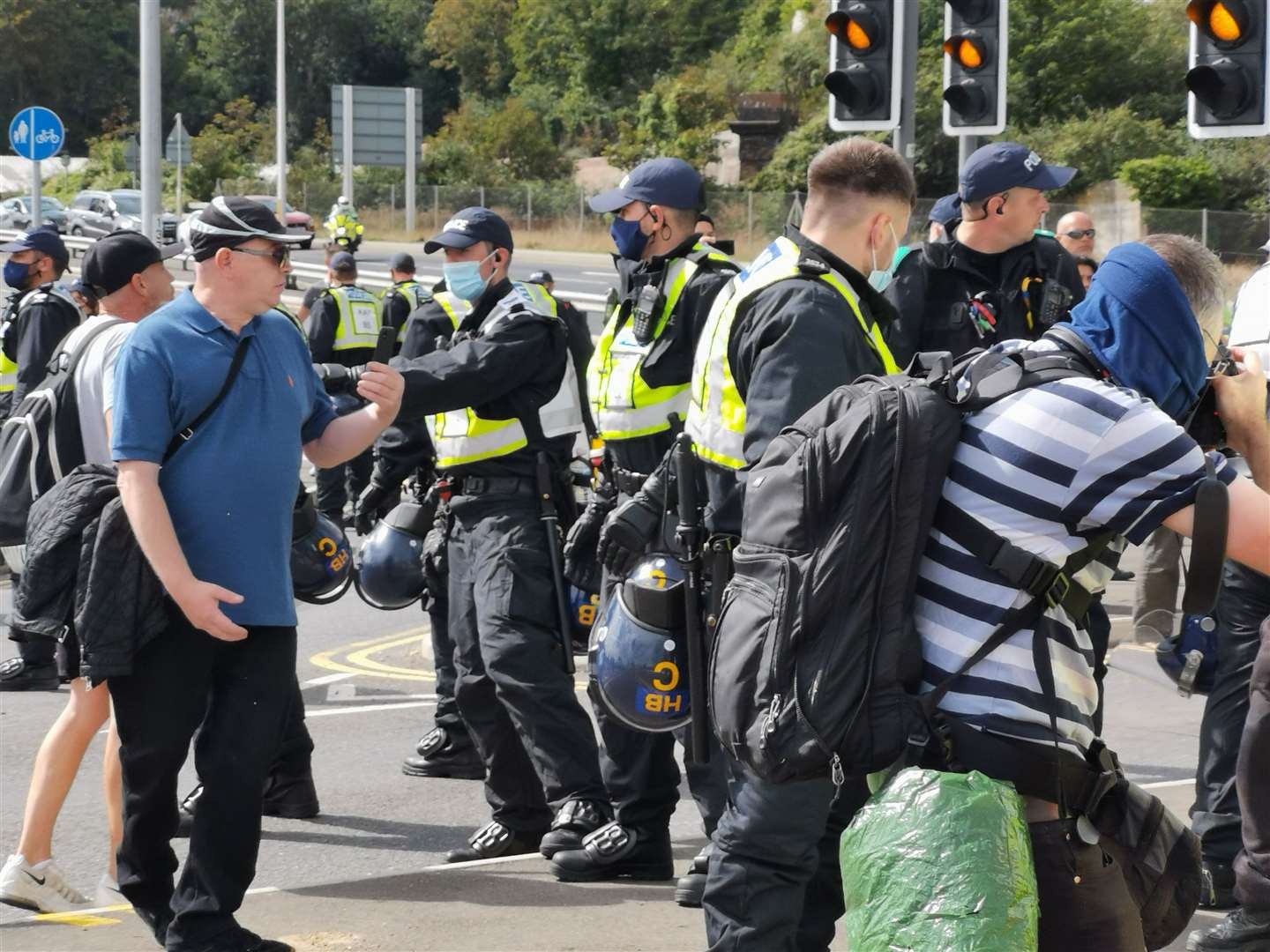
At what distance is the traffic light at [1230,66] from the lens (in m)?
8.65

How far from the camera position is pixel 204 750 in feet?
15.7

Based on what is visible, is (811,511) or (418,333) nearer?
(811,511)

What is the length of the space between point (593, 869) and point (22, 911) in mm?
1730

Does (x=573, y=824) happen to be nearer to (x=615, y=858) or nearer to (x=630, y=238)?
(x=615, y=858)

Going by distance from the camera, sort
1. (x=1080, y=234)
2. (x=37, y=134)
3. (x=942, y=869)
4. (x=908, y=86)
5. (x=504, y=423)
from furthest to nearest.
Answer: (x=37, y=134)
(x=1080, y=234)
(x=908, y=86)
(x=504, y=423)
(x=942, y=869)

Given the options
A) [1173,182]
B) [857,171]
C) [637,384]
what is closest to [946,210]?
[637,384]

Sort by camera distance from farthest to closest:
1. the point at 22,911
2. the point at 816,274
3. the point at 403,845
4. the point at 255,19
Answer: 1. the point at 255,19
2. the point at 403,845
3. the point at 22,911
4. the point at 816,274

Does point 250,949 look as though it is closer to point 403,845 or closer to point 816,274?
point 403,845

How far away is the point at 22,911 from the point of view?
553cm

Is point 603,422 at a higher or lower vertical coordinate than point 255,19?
lower

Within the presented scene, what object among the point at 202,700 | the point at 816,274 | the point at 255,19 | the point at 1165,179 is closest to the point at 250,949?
the point at 202,700

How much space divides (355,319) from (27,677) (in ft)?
15.4

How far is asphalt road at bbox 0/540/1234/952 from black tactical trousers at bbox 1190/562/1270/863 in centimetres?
27

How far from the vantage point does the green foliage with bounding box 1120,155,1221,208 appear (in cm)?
4075
